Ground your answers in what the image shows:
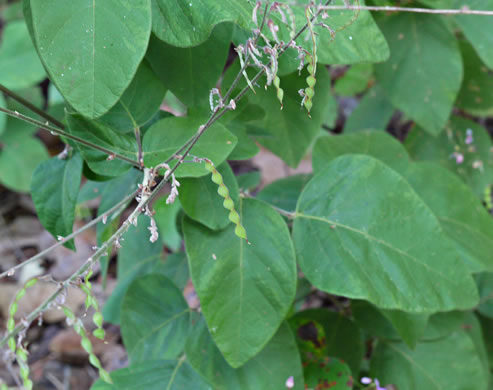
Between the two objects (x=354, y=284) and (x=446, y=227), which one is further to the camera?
(x=446, y=227)

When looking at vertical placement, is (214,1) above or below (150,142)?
above

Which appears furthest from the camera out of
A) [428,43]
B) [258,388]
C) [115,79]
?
[428,43]

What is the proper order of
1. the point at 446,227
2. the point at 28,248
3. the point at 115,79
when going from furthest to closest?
1. the point at 28,248
2. the point at 446,227
3. the point at 115,79

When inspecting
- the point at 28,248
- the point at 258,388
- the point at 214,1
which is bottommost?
the point at 28,248

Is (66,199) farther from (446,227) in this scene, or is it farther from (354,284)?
(446,227)

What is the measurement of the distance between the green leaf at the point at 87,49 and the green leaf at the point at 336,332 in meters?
0.60

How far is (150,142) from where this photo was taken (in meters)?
0.62

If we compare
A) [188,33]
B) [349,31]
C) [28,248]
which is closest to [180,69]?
[188,33]

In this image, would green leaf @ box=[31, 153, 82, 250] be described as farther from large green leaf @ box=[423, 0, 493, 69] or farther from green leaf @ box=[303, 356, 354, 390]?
large green leaf @ box=[423, 0, 493, 69]

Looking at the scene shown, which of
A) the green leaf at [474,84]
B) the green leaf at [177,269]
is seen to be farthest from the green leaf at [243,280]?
the green leaf at [474,84]

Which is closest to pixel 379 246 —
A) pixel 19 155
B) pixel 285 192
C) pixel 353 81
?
pixel 285 192

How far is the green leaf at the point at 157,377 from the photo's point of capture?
0.71m

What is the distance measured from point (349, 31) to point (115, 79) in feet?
0.96

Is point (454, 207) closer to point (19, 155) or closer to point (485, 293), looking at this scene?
point (485, 293)
